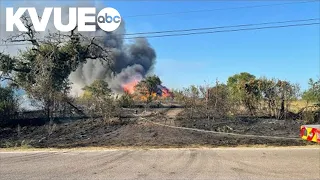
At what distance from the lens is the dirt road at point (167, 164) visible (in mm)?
7363

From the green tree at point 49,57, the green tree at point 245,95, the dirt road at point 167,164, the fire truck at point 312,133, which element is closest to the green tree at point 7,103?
the green tree at point 49,57

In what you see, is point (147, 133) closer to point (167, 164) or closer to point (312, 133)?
point (167, 164)

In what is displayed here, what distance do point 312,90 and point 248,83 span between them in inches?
105

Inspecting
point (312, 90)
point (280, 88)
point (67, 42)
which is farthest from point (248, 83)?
point (67, 42)

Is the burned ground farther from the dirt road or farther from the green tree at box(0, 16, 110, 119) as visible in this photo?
the green tree at box(0, 16, 110, 119)

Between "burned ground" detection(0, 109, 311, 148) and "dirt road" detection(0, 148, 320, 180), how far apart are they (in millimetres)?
1372

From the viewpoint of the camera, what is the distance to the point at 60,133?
537 inches

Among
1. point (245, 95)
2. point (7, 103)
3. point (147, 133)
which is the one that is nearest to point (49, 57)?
point (7, 103)

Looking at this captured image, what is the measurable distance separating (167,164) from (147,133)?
182 inches

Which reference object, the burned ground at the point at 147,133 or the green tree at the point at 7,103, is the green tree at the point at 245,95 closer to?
the burned ground at the point at 147,133

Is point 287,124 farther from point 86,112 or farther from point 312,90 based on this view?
point 86,112

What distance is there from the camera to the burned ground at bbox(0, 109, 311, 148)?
1146 centimetres

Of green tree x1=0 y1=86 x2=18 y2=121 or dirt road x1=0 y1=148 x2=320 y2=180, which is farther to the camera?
green tree x1=0 y1=86 x2=18 y2=121

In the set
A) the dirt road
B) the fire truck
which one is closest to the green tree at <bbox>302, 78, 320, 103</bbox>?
the dirt road
